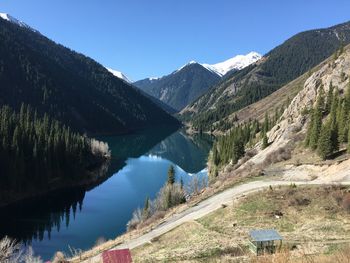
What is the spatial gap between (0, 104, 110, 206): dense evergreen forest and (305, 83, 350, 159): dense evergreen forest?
244 ft

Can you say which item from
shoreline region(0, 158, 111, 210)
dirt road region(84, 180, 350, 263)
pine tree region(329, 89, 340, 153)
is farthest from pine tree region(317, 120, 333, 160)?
shoreline region(0, 158, 111, 210)

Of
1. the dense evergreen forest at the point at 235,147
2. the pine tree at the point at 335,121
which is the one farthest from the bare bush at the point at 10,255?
the dense evergreen forest at the point at 235,147

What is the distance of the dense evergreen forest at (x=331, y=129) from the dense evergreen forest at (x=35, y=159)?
7442 cm

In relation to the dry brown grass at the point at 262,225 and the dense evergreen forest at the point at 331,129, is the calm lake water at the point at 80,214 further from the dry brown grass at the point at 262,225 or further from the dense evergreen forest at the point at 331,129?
the dense evergreen forest at the point at 331,129

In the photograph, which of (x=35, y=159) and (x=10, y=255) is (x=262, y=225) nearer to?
(x=10, y=255)

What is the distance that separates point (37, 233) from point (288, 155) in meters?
52.7

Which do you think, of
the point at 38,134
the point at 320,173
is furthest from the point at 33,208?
the point at 320,173

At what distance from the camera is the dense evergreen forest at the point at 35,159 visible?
110000mm

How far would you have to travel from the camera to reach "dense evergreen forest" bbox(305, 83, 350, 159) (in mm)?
70625

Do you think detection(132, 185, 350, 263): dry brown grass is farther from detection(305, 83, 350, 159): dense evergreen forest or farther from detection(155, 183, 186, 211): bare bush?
detection(155, 183, 186, 211): bare bush

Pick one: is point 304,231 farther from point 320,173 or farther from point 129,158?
point 129,158

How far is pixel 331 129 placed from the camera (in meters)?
73.0

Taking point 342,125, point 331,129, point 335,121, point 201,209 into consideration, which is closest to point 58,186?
point 335,121

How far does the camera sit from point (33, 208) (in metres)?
102
